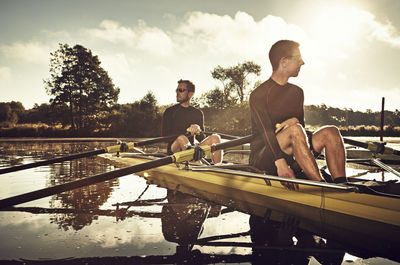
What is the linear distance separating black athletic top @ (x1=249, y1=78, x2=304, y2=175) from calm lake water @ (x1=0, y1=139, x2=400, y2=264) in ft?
2.67

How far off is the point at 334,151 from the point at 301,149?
0.37m

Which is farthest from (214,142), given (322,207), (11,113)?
(11,113)

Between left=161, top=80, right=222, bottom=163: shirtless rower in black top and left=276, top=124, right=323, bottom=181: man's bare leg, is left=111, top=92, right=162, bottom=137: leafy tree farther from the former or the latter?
left=276, top=124, right=323, bottom=181: man's bare leg

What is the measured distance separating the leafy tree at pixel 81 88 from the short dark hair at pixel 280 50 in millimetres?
34597

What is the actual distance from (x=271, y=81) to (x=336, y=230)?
1.95 m

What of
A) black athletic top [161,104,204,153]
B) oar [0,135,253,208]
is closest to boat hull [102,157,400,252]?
oar [0,135,253,208]

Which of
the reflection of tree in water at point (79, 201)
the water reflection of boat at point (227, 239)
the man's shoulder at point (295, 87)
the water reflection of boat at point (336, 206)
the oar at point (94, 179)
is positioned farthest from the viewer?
the man's shoulder at point (295, 87)

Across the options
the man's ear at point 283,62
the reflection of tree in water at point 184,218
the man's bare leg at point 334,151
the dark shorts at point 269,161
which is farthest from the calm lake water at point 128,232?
the man's ear at point 283,62

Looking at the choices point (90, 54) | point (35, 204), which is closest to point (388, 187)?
point (35, 204)

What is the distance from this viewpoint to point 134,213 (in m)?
3.72

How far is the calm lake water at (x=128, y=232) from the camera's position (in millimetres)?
2369

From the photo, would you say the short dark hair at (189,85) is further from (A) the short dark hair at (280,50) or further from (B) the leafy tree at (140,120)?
(B) the leafy tree at (140,120)

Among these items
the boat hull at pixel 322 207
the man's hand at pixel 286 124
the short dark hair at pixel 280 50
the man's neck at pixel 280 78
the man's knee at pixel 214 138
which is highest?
the short dark hair at pixel 280 50

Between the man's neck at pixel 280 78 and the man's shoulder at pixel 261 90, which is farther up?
the man's neck at pixel 280 78
